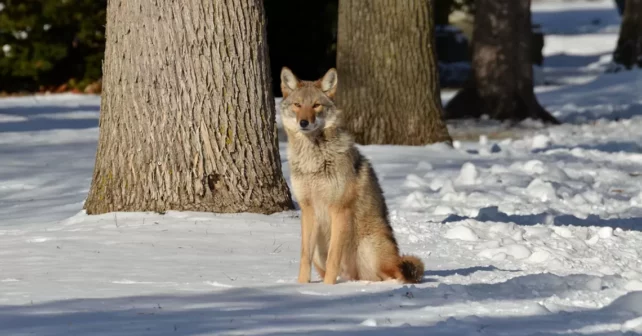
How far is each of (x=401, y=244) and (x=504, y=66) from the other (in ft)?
36.2

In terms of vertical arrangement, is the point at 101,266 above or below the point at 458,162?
above

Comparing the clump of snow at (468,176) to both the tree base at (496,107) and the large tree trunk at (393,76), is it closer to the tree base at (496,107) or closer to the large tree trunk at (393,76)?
the large tree trunk at (393,76)

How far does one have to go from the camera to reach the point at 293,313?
20.6ft

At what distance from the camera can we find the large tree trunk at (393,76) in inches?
602

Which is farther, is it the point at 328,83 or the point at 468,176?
the point at 468,176

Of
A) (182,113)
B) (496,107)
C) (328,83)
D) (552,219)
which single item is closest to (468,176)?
(552,219)

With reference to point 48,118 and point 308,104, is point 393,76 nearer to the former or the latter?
point 48,118

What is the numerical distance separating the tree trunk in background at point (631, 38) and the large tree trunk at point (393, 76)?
515 inches

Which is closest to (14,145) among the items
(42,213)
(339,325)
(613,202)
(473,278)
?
(42,213)

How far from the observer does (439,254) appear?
29.1 feet

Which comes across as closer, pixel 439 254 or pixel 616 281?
pixel 616 281

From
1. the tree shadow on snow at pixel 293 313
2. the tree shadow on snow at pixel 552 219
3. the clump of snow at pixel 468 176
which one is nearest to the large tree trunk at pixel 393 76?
the clump of snow at pixel 468 176

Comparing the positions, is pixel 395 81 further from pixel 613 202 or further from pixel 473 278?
pixel 473 278

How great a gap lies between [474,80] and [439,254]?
38.0 ft
